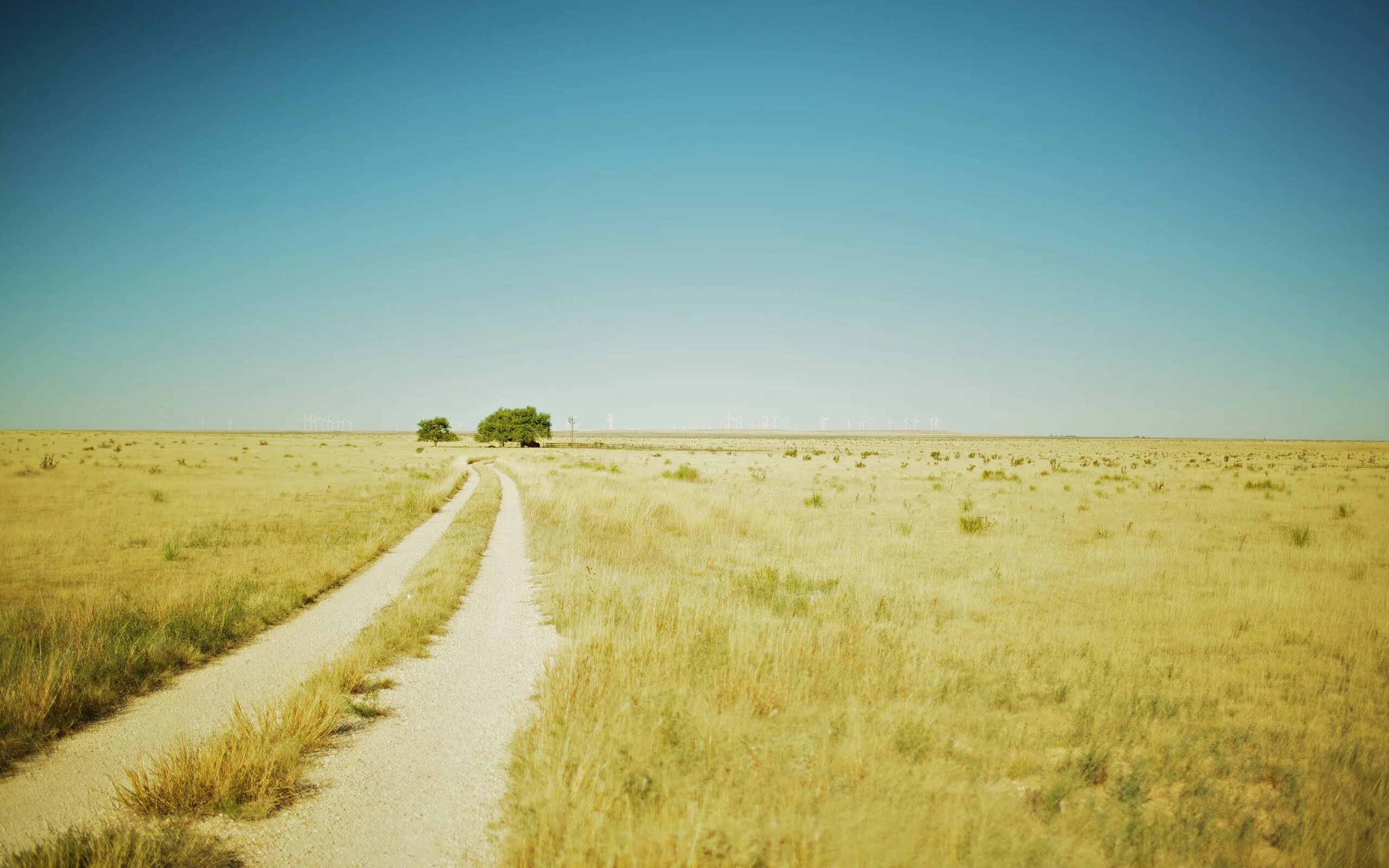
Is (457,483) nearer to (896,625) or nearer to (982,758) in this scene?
(896,625)

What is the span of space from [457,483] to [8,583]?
22.9 metres

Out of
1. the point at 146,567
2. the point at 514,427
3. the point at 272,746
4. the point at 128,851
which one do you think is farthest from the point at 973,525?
the point at 514,427

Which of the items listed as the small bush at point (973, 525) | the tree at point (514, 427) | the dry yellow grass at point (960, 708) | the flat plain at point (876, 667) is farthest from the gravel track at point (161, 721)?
the tree at point (514, 427)

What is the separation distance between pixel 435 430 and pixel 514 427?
18.2 metres

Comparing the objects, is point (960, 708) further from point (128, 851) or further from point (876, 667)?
point (128, 851)

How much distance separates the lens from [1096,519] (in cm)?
2048

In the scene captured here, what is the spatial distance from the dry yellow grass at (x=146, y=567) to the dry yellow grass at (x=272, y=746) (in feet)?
6.28

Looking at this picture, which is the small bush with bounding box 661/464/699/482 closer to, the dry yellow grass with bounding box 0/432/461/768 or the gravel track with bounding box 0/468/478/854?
the dry yellow grass with bounding box 0/432/461/768

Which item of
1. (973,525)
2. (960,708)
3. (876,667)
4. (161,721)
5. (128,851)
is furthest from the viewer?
(973,525)

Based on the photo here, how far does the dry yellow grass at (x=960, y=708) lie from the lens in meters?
3.80

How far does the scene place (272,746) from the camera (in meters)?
4.79

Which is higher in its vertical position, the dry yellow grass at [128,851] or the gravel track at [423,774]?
the dry yellow grass at [128,851]

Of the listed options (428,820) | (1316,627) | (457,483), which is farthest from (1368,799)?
(457,483)

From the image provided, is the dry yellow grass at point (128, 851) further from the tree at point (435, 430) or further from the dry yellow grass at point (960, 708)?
the tree at point (435, 430)
